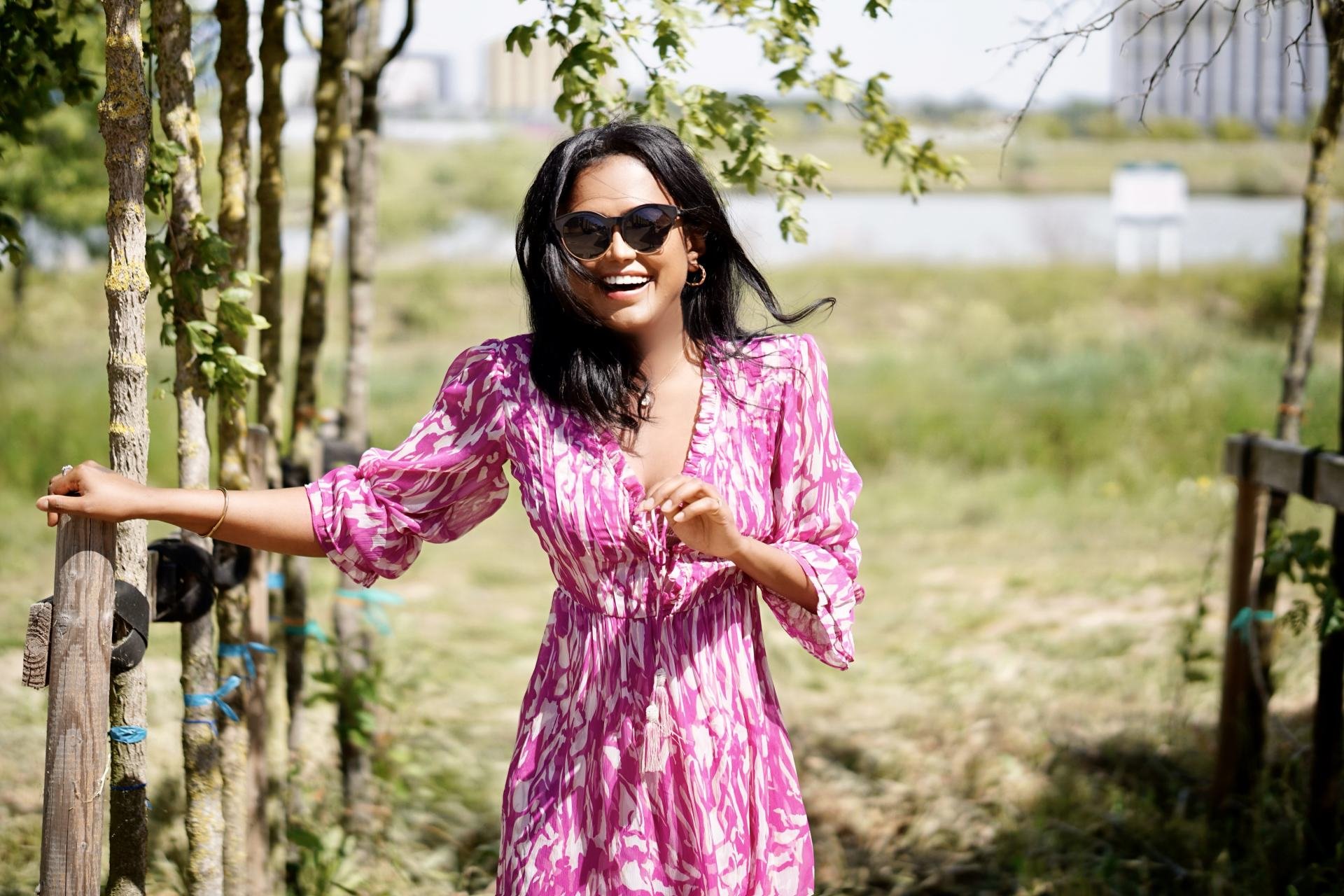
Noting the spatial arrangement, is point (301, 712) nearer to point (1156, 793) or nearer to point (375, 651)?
point (375, 651)

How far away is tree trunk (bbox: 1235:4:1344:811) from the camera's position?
11.8 feet

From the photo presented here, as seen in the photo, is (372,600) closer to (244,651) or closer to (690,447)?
(244,651)

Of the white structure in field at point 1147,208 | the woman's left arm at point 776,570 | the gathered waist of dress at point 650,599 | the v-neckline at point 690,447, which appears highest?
the white structure in field at point 1147,208

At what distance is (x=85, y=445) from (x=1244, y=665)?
28.2 ft

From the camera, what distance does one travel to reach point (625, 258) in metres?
1.95

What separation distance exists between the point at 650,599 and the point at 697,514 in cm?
27

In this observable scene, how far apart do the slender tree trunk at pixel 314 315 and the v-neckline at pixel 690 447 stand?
156 cm

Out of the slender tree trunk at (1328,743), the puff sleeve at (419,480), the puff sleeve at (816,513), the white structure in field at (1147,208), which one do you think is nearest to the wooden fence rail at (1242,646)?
the slender tree trunk at (1328,743)

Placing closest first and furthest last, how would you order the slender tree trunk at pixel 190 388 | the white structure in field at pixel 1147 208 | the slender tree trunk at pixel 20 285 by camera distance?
the slender tree trunk at pixel 190 388
the slender tree trunk at pixel 20 285
the white structure in field at pixel 1147 208

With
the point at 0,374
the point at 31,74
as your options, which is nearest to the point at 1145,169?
the point at 0,374

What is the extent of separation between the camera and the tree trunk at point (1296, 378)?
359 cm

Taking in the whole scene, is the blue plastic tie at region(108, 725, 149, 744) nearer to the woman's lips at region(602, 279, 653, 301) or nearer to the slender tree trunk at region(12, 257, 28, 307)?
the woman's lips at region(602, 279, 653, 301)

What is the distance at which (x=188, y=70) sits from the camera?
2.36 meters

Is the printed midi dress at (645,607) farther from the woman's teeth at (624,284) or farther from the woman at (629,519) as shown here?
the woman's teeth at (624,284)
